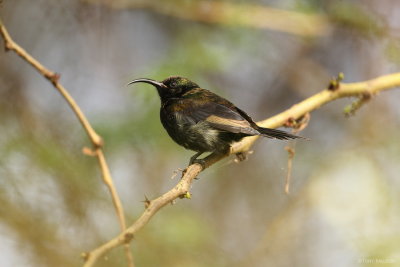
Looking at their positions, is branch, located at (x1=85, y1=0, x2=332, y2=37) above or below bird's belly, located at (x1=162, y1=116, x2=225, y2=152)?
above

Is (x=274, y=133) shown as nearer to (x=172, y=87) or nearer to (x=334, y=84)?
(x=334, y=84)

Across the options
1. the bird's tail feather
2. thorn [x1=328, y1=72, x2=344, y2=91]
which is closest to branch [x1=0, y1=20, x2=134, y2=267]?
the bird's tail feather

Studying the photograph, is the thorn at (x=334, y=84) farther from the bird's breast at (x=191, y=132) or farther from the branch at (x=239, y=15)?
the branch at (x=239, y=15)

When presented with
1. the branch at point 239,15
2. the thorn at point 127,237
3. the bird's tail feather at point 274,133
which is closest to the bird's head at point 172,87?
the bird's tail feather at point 274,133

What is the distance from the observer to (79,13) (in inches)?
215

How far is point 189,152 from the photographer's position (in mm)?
5703

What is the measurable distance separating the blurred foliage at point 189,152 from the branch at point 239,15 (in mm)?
21

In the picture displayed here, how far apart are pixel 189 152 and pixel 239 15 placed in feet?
4.69

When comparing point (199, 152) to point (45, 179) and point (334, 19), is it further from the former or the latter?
point (334, 19)

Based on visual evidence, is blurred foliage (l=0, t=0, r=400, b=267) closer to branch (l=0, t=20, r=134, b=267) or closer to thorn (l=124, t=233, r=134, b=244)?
branch (l=0, t=20, r=134, b=267)

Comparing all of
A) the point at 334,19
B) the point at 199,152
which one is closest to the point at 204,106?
the point at 199,152

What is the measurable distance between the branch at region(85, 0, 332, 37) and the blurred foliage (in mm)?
21

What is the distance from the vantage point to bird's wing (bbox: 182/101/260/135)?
359 cm

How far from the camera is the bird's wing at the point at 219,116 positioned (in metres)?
3.59
